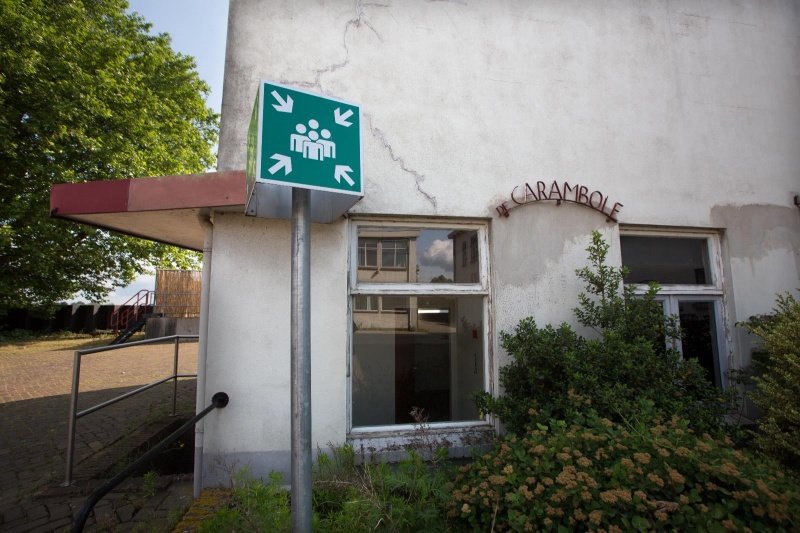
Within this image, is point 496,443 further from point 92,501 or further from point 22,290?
point 22,290

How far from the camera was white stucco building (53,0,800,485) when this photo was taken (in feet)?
10.8

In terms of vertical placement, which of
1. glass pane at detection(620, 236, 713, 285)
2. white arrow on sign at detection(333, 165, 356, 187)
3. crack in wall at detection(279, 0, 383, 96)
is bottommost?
glass pane at detection(620, 236, 713, 285)

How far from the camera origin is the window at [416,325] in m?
3.58

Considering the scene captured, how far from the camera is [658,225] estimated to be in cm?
402

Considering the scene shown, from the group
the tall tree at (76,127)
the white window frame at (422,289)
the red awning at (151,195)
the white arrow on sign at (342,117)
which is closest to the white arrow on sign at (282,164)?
the white arrow on sign at (342,117)

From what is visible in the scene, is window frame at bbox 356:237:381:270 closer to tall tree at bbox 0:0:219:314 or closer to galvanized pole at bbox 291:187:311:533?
galvanized pole at bbox 291:187:311:533

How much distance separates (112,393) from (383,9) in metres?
7.85

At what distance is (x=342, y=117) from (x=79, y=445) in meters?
5.33

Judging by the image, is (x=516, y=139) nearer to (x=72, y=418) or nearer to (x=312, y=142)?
(x=312, y=142)

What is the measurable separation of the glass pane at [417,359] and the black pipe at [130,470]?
110 cm

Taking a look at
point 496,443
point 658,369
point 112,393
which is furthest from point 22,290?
point 658,369

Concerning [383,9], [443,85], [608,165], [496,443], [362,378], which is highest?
[383,9]

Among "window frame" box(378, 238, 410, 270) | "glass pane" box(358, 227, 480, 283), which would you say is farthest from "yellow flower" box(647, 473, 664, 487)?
"window frame" box(378, 238, 410, 270)

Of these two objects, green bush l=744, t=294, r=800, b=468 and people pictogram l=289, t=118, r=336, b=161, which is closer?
people pictogram l=289, t=118, r=336, b=161
